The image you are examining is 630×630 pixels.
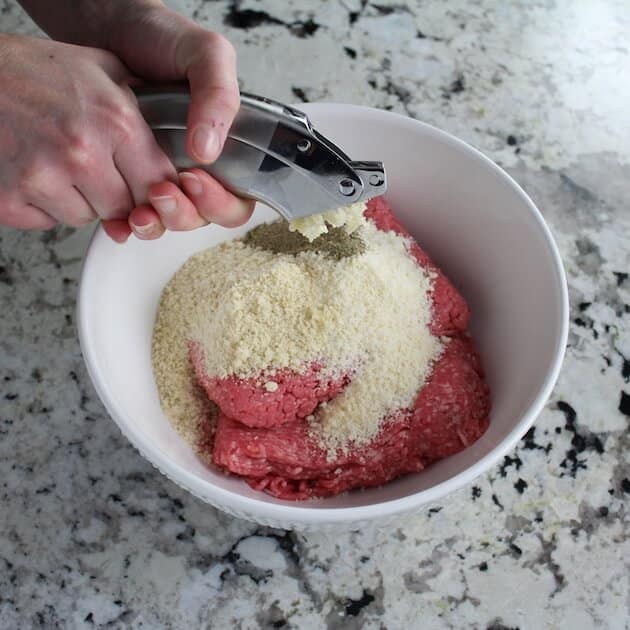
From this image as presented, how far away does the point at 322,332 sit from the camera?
101 cm

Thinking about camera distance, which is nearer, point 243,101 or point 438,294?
point 243,101

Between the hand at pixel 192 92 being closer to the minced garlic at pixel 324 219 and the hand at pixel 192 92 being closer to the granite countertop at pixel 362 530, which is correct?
the minced garlic at pixel 324 219

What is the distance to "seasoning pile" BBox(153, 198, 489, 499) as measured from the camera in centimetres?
99

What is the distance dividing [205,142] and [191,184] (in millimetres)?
81

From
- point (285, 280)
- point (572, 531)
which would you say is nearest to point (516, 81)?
point (285, 280)

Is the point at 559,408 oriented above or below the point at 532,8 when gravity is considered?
Result: below

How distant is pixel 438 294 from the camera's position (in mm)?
1101

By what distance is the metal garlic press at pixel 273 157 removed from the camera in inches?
35.4

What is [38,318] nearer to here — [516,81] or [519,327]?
[519,327]

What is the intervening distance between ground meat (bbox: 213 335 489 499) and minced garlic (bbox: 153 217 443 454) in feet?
0.06

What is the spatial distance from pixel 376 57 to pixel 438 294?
2.20 ft

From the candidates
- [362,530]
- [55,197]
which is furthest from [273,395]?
[55,197]

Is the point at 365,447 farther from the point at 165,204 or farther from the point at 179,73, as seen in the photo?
the point at 179,73

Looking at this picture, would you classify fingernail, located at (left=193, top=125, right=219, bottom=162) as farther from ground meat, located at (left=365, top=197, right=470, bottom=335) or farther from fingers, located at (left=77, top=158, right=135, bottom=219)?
ground meat, located at (left=365, top=197, right=470, bottom=335)
